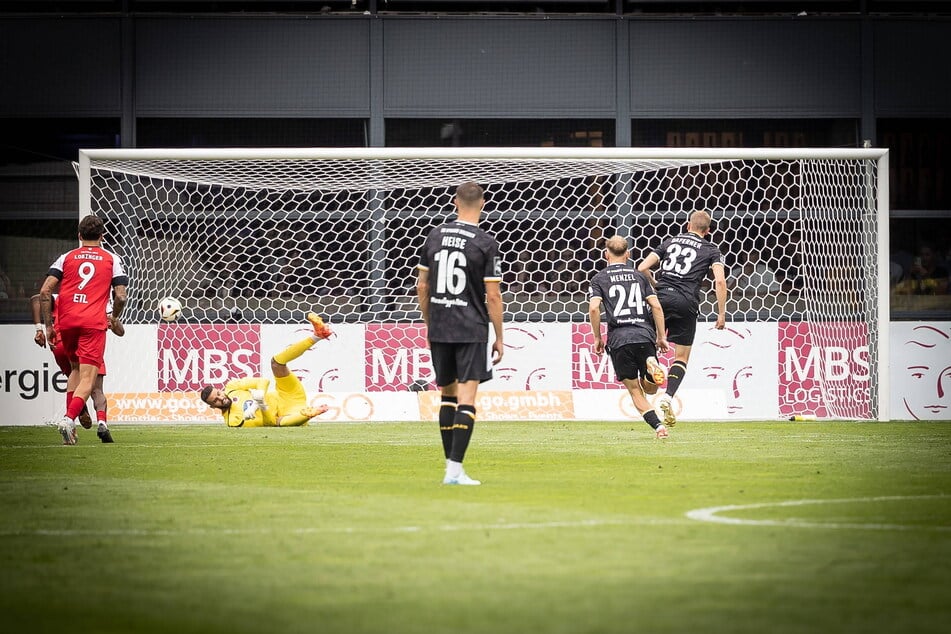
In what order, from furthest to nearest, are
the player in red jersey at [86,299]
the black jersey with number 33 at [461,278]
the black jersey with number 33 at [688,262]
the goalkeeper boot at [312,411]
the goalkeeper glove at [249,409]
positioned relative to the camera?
the goalkeeper boot at [312,411] < the goalkeeper glove at [249,409] < the black jersey with number 33 at [688,262] < the player in red jersey at [86,299] < the black jersey with number 33 at [461,278]

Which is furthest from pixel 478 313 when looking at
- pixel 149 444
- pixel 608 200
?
pixel 608 200

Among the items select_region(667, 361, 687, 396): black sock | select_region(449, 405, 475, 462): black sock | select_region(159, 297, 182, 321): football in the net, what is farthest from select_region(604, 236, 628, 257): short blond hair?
select_region(159, 297, 182, 321): football in the net

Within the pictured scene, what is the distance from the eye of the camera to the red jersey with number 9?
11.8 metres

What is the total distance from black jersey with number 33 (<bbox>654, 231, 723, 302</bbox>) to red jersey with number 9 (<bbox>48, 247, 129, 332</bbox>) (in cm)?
501

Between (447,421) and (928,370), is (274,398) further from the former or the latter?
(928,370)

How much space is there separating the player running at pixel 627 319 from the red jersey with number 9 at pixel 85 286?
4.09 meters

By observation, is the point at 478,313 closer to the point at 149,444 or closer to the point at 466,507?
the point at 466,507

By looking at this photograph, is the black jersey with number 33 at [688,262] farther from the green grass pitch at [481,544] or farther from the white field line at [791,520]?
the white field line at [791,520]

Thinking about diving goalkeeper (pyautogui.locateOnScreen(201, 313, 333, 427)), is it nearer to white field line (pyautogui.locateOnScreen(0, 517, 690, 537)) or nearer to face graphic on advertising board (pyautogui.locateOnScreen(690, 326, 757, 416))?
face graphic on advertising board (pyautogui.locateOnScreen(690, 326, 757, 416))

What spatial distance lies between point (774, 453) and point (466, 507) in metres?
4.56

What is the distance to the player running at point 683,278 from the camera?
13.1 m

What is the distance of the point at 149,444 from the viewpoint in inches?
493

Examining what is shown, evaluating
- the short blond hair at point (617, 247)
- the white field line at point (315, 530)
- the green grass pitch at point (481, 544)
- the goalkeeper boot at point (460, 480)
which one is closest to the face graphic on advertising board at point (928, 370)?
the short blond hair at point (617, 247)

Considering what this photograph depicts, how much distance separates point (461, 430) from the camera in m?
8.35
